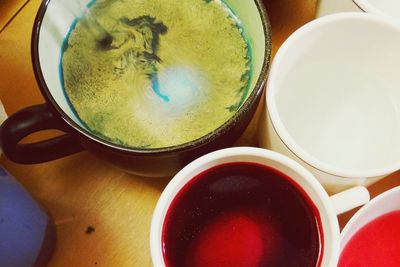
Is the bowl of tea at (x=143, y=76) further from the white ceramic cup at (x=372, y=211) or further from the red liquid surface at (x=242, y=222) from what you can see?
the white ceramic cup at (x=372, y=211)

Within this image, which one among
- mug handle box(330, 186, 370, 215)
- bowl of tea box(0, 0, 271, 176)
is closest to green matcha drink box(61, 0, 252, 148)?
bowl of tea box(0, 0, 271, 176)

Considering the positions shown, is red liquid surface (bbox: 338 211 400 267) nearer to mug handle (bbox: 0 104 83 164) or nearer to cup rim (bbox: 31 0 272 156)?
cup rim (bbox: 31 0 272 156)

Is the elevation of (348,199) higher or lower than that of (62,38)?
lower

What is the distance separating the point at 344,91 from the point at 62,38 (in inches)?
12.2

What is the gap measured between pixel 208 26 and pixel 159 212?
0.75ft

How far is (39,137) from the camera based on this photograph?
60 centimetres

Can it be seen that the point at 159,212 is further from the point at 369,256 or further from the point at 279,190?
the point at 369,256

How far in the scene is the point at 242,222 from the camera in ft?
1.65

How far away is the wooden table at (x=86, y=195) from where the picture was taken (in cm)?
56

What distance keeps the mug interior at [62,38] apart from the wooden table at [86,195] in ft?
0.31

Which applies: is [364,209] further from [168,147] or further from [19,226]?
[19,226]

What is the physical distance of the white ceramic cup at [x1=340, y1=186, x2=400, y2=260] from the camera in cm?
51

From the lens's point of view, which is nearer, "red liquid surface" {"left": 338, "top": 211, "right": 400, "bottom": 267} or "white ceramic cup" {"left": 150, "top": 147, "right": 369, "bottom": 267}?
"white ceramic cup" {"left": 150, "top": 147, "right": 369, "bottom": 267}

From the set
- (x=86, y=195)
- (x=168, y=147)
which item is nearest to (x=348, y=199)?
(x=168, y=147)
